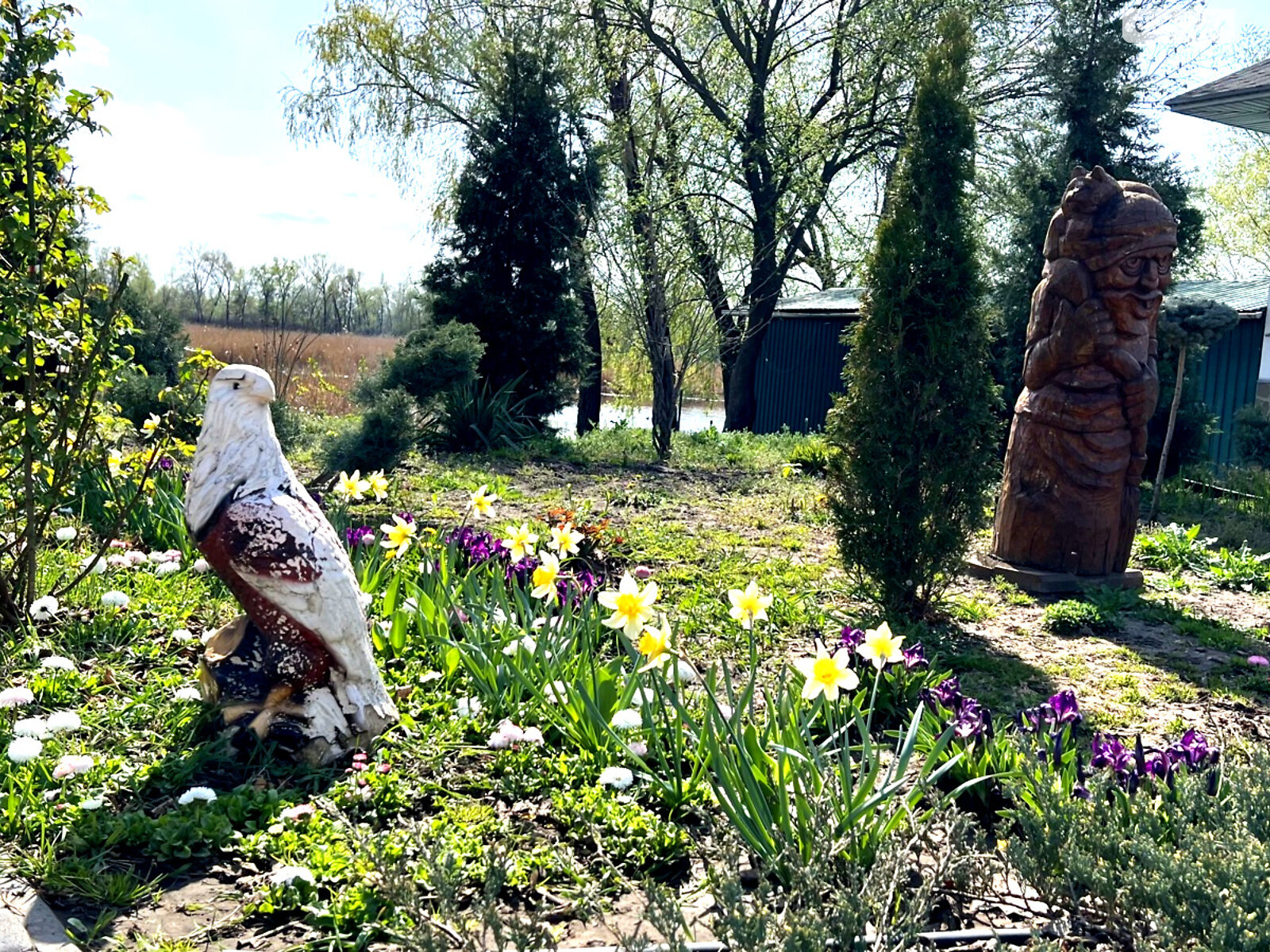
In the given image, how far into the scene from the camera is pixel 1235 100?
1170 cm

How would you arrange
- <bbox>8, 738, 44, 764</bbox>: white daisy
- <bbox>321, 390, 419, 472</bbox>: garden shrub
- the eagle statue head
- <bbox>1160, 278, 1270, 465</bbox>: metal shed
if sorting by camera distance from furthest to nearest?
1. <bbox>1160, 278, 1270, 465</bbox>: metal shed
2. <bbox>321, 390, 419, 472</bbox>: garden shrub
3. the eagle statue head
4. <bbox>8, 738, 44, 764</bbox>: white daisy

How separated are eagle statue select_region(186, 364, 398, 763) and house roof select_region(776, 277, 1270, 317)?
666 cm

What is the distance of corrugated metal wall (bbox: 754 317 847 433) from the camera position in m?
18.0

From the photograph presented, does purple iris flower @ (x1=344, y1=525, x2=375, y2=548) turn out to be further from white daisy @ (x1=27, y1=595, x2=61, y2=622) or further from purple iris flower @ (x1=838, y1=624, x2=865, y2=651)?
purple iris flower @ (x1=838, y1=624, x2=865, y2=651)

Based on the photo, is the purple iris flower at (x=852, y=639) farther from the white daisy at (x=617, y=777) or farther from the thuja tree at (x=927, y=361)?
the thuja tree at (x=927, y=361)

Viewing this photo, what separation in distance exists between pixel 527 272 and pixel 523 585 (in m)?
8.57

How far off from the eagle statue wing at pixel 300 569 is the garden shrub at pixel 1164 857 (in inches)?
81.6

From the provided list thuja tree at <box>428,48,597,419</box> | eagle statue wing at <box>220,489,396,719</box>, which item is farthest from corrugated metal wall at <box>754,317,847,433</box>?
eagle statue wing at <box>220,489,396,719</box>

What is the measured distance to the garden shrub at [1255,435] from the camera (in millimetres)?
12172

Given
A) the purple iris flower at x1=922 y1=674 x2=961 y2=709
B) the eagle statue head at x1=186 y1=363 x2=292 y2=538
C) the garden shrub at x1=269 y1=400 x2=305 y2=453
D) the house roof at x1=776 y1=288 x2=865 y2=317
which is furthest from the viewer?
the house roof at x1=776 y1=288 x2=865 y2=317

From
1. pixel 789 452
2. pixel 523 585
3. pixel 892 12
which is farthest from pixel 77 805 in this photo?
pixel 892 12

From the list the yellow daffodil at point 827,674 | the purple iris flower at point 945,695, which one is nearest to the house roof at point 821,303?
the purple iris flower at point 945,695

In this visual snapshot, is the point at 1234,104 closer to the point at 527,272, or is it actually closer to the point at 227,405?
the point at 527,272

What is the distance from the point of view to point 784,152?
57.3ft
